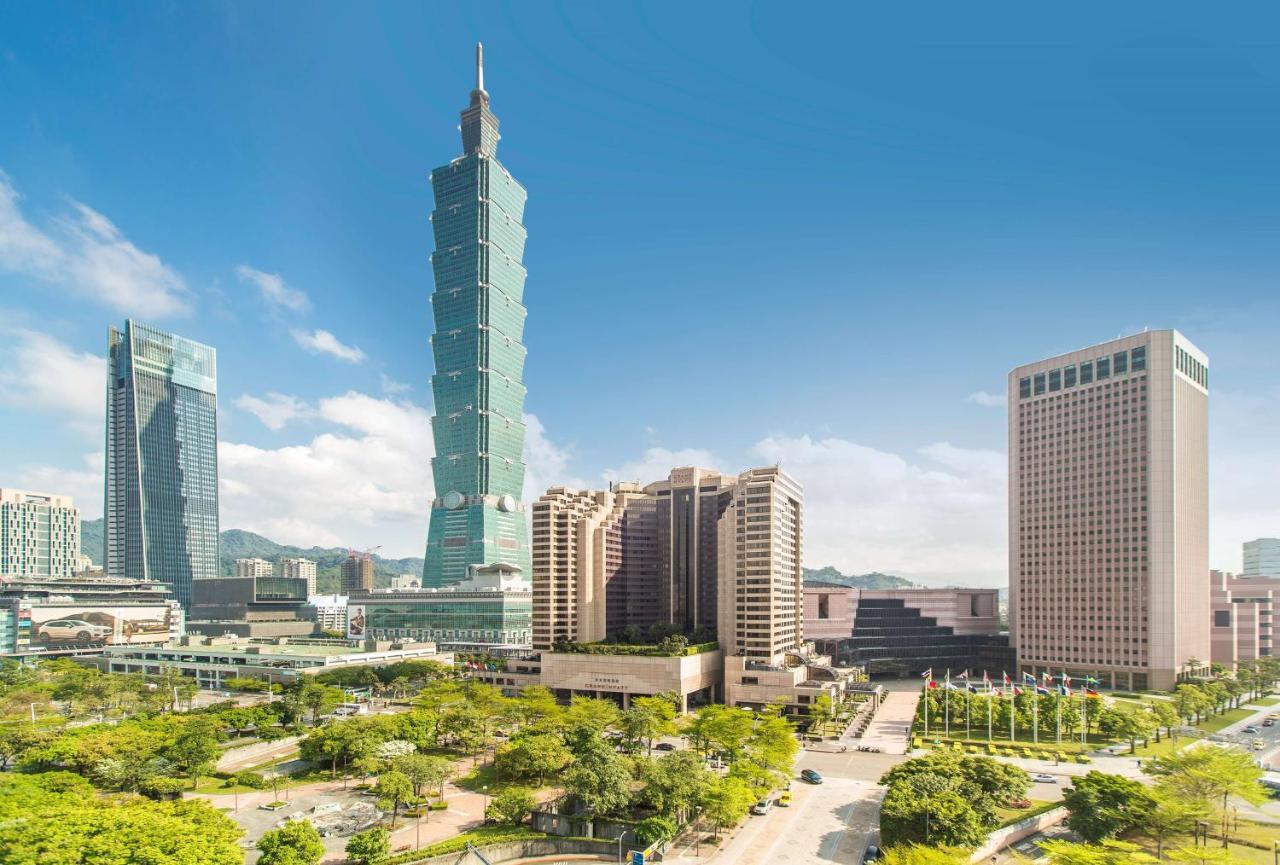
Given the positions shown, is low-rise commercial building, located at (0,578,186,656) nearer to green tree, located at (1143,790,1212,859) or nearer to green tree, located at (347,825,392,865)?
green tree, located at (347,825,392,865)

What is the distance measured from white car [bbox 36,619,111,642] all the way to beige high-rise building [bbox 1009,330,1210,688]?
686ft

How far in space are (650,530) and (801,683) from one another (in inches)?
2137

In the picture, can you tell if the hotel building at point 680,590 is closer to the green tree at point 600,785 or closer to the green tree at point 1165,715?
the green tree at point 1165,715

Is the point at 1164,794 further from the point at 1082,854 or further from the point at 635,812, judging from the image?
the point at 635,812

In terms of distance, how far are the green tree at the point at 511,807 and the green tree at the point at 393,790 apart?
753 centimetres

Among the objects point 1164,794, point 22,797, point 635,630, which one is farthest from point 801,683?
point 22,797

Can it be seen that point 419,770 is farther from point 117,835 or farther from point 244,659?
point 244,659

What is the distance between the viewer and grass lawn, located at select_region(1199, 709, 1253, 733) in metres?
109

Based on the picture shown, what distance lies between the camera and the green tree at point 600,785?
65938 mm

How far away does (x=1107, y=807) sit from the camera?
198 ft

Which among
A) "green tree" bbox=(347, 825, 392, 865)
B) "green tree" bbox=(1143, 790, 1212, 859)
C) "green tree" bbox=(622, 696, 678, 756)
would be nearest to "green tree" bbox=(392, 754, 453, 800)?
"green tree" bbox=(347, 825, 392, 865)

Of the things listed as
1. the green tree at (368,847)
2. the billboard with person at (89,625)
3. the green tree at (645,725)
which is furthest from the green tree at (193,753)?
the billboard with person at (89,625)

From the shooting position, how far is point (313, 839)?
181 ft

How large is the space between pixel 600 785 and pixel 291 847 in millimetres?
24767
